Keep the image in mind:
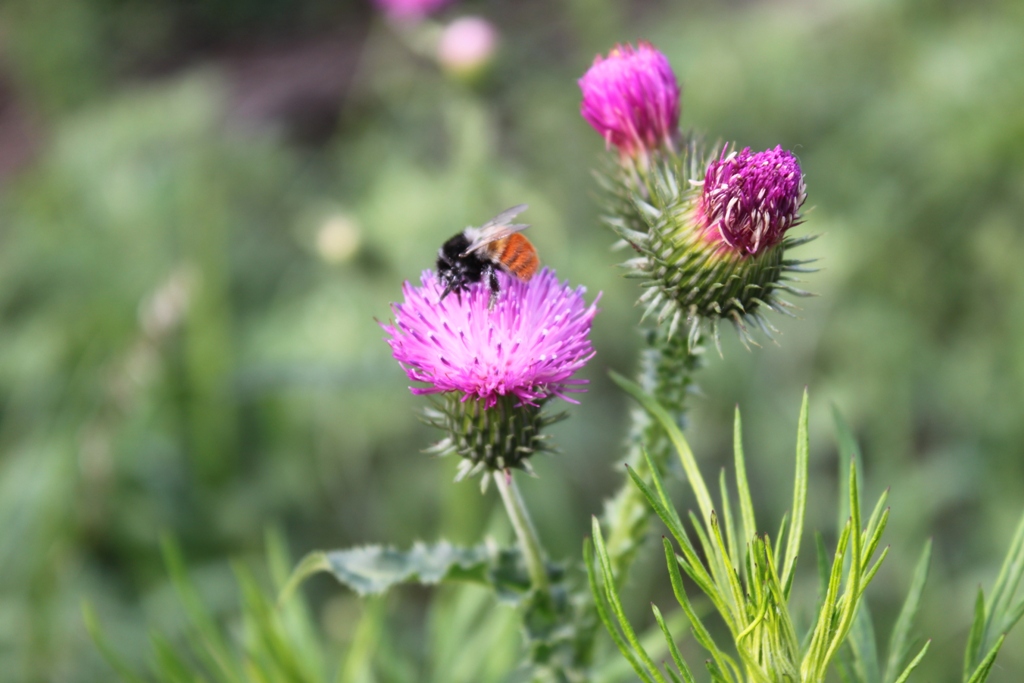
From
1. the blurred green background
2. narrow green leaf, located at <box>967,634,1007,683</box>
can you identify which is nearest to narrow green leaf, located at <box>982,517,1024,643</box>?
narrow green leaf, located at <box>967,634,1007,683</box>

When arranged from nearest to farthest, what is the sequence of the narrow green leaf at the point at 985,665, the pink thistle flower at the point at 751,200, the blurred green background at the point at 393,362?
the narrow green leaf at the point at 985,665
the pink thistle flower at the point at 751,200
the blurred green background at the point at 393,362

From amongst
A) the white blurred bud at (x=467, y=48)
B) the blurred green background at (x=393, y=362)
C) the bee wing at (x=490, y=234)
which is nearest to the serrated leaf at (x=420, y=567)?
the bee wing at (x=490, y=234)

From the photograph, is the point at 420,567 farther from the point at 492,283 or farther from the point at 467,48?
the point at 467,48

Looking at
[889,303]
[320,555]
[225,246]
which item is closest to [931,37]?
[889,303]

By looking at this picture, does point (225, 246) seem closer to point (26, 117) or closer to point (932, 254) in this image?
point (932, 254)

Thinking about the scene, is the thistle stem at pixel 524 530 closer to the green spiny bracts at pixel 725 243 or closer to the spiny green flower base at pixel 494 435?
the spiny green flower base at pixel 494 435

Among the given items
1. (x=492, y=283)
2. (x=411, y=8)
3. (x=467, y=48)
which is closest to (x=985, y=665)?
(x=492, y=283)
